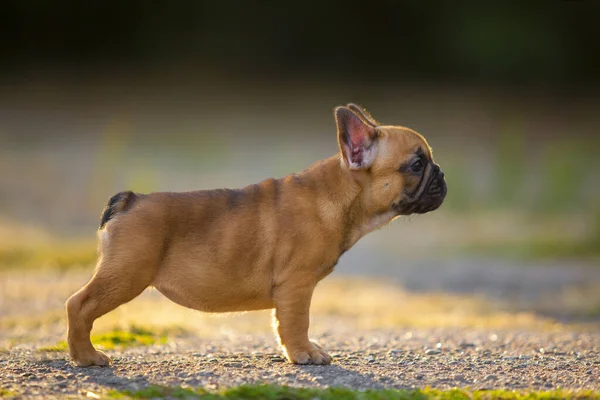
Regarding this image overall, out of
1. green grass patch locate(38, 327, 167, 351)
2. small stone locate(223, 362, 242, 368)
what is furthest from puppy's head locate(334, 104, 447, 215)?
green grass patch locate(38, 327, 167, 351)

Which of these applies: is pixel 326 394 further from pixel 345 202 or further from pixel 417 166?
pixel 417 166

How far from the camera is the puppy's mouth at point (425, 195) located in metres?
9.56

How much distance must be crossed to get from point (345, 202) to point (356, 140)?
0.61 meters

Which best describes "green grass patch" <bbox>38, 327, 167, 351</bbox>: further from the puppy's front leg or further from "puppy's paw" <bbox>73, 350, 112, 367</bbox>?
the puppy's front leg

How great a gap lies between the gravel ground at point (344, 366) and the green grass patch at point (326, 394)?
0.26 metres

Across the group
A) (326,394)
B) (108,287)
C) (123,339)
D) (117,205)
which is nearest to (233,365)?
(108,287)

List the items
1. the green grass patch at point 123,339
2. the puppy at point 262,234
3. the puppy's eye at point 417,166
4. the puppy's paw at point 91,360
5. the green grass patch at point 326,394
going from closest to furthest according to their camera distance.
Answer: the green grass patch at point 326,394
the puppy at point 262,234
the puppy's paw at point 91,360
the puppy's eye at point 417,166
the green grass patch at point 123,339

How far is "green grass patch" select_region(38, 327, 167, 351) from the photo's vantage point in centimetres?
1098

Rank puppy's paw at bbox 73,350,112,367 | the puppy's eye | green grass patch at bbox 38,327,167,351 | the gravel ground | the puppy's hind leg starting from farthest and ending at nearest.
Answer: green grass patch at bbox 38,327,167,351 → the puppy's eye → puppy's paw at bbox 73,350,112,367 → the puppy's hind leg → the gravel ground

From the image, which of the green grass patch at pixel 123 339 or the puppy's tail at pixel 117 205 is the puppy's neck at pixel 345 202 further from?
the green grass patch at pixel 123 339

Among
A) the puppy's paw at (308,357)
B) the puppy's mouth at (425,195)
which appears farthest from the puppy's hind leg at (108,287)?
the puppy's mouth at (425,195)

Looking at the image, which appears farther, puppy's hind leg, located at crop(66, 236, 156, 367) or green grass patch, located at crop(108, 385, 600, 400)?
puppy's hind leg, located at crop(66, 236, 156, 367)

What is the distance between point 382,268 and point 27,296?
323 inches

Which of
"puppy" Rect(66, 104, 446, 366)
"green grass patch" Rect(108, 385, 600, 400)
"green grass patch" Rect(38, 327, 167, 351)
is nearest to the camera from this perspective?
"green grass patch" Rect(108, 385, 600, 400)
